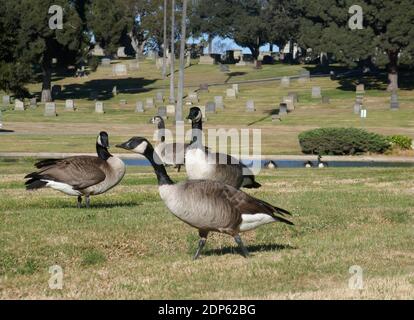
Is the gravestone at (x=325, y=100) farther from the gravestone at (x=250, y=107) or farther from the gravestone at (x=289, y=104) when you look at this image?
the gravestone at (x=250, y=107)

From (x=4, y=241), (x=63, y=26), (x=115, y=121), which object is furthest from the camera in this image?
(x=63, y=26)

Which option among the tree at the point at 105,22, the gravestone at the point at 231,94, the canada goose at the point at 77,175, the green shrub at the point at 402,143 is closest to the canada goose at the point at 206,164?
the canada goose at the point at 77,175

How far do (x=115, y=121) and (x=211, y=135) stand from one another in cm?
1793

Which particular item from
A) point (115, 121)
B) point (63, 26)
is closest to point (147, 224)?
point (115, 121)

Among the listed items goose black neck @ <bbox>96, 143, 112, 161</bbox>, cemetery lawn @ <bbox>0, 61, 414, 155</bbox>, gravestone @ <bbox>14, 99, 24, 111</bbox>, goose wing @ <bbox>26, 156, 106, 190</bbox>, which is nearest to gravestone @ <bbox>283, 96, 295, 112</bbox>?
cemetery lawn @ <bbox>0, 61, 414, 155</bbox>

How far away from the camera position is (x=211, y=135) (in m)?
55.4

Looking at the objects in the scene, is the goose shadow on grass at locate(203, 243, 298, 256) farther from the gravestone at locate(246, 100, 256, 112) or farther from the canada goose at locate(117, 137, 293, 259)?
the gravestone at locate(246, 100, 256, 112)

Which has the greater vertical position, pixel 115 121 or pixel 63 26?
pixel 63 26

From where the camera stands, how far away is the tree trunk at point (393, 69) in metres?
84.7

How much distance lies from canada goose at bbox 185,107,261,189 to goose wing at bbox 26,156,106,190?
2523 mm

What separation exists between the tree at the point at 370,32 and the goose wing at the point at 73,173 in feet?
222

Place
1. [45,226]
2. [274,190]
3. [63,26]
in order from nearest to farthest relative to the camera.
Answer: [45,226]
[274,190]
[63,26]

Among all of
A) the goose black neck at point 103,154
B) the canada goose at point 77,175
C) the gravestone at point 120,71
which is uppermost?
the goose black neck at point 103,154
